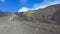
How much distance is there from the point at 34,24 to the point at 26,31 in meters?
0.13

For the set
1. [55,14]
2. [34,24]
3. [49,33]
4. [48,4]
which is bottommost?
[49,33]

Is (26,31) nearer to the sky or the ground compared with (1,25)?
nearer to the ground

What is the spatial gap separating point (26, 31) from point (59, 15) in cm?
46

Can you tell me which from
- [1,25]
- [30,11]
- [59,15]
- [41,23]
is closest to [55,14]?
[59,15]

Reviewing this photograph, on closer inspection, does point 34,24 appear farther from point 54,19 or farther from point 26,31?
point 54,19

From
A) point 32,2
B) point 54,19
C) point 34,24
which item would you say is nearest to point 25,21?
point 34,24

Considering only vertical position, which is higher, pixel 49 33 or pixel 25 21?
pixel 25 21

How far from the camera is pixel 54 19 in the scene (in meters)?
1.24

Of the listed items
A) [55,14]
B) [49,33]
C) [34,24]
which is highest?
[55,14]

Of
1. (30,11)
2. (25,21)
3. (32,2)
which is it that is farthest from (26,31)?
(32,2)

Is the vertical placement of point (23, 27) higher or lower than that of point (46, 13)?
lower

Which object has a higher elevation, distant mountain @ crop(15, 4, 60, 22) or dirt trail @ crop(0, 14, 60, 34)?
distant mountain @ crop(15, 4, 60, 22)

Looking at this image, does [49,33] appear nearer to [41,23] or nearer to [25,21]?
[41,23]

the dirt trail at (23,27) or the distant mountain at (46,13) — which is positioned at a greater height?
the distant mountain at (46,13)
